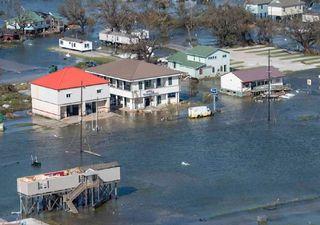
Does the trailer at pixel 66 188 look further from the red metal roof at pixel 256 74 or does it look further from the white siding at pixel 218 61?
the white siding at pixel 218 61

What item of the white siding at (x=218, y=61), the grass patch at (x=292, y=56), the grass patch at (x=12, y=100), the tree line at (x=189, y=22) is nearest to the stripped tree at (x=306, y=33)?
the tree line at (x=189, y=22)

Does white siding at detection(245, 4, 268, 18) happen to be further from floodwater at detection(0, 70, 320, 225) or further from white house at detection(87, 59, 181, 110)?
white house at detection(87, 59, 181, 110)

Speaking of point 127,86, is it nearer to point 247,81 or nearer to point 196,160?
point 247,81

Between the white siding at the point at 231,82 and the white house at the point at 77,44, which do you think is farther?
the white house at the point at 77,44

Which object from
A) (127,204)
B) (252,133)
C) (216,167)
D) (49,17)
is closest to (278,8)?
(49,17)

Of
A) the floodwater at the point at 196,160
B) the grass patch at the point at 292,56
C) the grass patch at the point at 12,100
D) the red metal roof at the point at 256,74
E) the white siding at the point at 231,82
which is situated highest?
the red metal roof at the point at 256,74

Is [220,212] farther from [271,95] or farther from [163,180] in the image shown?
[271,95]

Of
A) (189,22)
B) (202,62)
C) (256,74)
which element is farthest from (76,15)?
(256,74)
